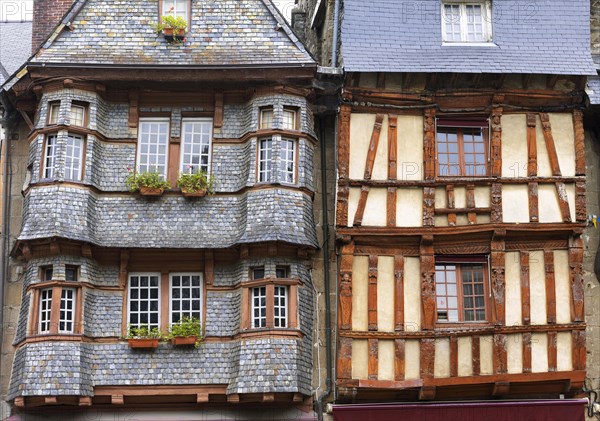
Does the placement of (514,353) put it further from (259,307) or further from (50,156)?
(50,156)

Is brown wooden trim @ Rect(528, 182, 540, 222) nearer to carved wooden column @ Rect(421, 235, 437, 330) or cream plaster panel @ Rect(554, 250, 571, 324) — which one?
cream plaster panel @ Rect(554, 250, 571, 324)

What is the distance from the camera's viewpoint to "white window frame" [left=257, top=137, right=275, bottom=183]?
70.5 ft

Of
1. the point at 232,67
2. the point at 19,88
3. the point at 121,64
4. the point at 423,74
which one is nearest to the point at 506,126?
the point at 423,74

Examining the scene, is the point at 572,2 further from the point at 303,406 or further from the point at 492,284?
the point at 303,406

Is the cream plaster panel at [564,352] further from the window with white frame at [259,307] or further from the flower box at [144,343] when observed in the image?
the flower box at [144,343]

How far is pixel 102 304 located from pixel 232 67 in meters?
4.69

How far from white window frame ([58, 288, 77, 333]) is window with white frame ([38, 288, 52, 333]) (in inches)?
8.1

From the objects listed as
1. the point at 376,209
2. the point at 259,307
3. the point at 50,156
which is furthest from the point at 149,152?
the point at 376,209

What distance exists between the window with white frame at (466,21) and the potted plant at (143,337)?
7539 mm

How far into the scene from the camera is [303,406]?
2084 cm

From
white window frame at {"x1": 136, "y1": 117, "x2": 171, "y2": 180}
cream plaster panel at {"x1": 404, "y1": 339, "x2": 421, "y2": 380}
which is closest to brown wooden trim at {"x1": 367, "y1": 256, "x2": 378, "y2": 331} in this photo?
cream plaster panel at {"x1": 404, "y1": 339, "x2": 421, "y2": 380}

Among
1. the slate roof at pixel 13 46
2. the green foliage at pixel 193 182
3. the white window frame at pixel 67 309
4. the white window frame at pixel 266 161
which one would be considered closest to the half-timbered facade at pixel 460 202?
the white window frame at pixel 266 161

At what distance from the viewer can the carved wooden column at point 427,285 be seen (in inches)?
831

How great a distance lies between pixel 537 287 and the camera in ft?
70.2
